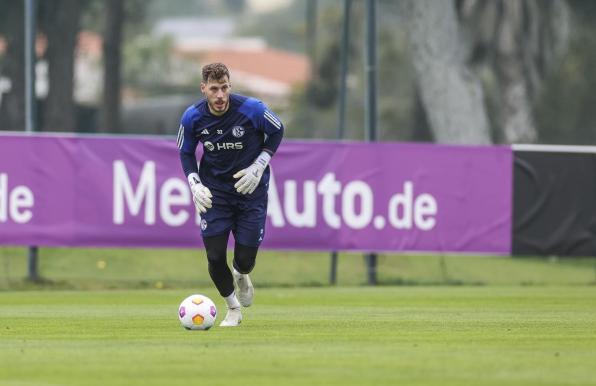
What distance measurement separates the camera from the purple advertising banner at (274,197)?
21.9m

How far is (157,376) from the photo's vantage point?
9883 mm

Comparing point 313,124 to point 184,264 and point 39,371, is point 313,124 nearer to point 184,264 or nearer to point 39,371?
point 184,264

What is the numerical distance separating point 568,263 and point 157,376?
18.2 m

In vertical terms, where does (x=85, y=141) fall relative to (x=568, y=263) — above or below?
above

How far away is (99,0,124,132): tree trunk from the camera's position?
45.1 meters

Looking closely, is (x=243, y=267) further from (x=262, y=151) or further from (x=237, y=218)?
(x=262, y=151)

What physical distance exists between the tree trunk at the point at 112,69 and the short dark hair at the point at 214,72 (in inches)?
1232

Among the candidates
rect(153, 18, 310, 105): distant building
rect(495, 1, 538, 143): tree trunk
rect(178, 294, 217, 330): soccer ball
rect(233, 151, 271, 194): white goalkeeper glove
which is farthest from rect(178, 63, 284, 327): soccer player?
rect(153, 18, 310, 105): distant building

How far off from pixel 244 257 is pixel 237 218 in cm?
35

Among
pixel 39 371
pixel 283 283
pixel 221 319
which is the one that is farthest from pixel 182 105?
pixel 39 371

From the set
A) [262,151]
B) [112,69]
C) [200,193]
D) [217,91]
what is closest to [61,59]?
[112,69]

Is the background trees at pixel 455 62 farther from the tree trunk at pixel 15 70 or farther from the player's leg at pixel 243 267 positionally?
the player's leg at pixel 243 267

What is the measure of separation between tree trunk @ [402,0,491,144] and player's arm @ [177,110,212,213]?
67.5ft

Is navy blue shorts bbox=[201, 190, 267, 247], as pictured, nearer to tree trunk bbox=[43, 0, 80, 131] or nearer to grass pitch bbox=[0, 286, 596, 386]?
grass pitch bbox=[0, 286, 596, 386]
